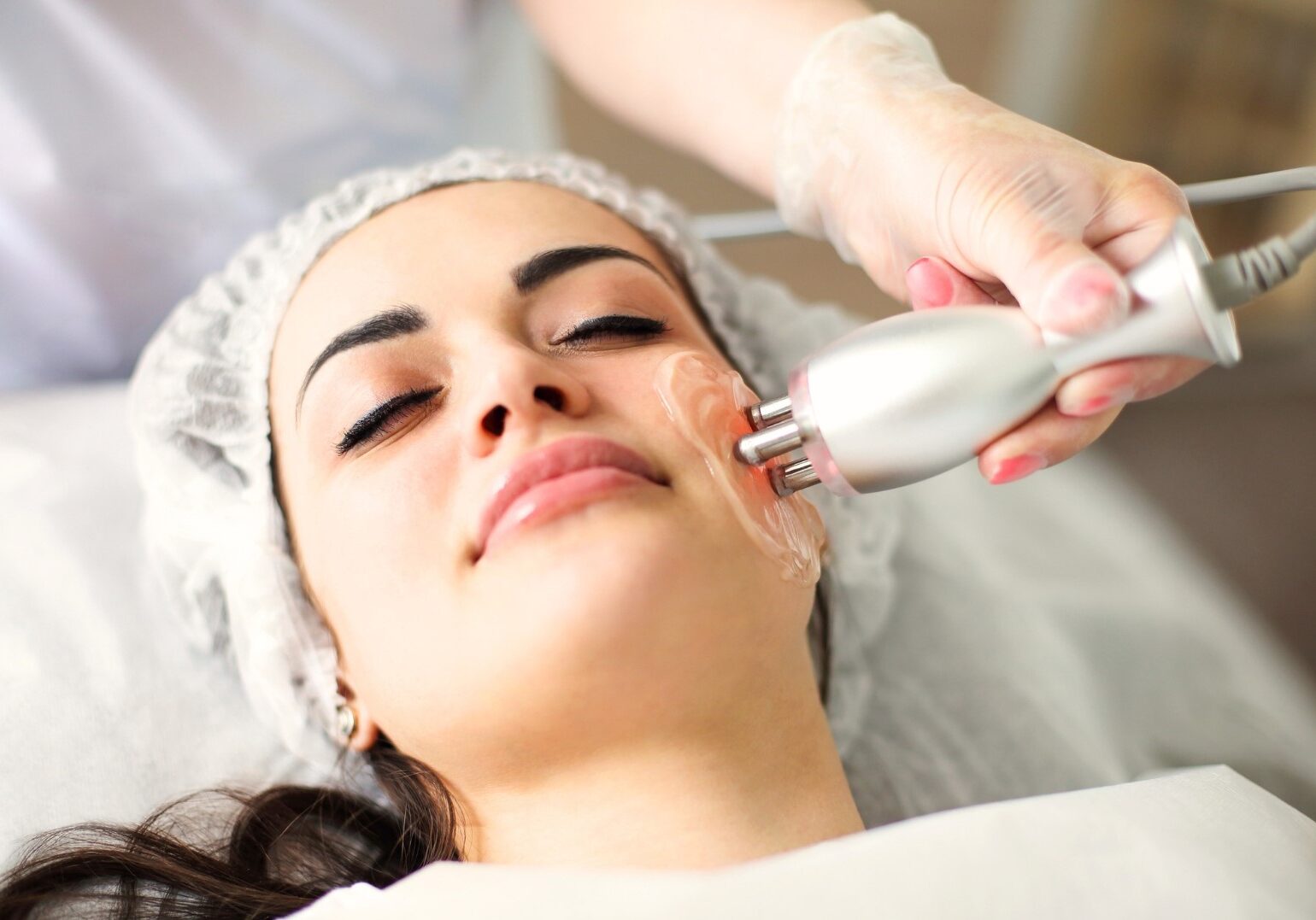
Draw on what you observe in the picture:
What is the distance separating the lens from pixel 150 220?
4.51 ft

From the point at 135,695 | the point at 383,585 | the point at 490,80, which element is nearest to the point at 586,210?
the point at 383,585

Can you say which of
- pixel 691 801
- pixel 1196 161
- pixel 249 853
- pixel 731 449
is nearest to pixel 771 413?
pixel 731 449

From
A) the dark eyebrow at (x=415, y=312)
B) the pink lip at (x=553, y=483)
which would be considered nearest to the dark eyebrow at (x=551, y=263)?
the dark eyebrow at (x=415, y=312)

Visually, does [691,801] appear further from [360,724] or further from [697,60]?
[697,60]

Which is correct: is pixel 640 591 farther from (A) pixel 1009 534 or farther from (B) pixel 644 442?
(A) pixel 1009 534

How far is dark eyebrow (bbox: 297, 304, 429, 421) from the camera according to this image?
970mm

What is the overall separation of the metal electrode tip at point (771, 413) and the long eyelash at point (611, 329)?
0.52ft

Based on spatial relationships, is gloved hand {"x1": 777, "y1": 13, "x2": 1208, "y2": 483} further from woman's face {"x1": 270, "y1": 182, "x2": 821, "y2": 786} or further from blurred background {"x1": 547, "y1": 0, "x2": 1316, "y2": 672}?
blurred background {"x1": 547, "y1": 0, "x2": 1316, "y2": 672}

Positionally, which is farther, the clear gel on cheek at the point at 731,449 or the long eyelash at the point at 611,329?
the long eyelash at the point at 611,329

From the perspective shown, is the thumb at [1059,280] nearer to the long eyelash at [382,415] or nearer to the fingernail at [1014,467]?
the fingernail at [1014,467]

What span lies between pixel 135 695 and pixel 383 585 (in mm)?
462

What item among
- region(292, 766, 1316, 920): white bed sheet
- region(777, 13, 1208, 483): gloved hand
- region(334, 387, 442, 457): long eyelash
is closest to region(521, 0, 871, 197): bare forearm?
region(777, 13, 1208, 483): gloved hand

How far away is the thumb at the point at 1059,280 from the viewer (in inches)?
28.1

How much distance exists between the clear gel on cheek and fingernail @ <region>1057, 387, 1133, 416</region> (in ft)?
0.81
